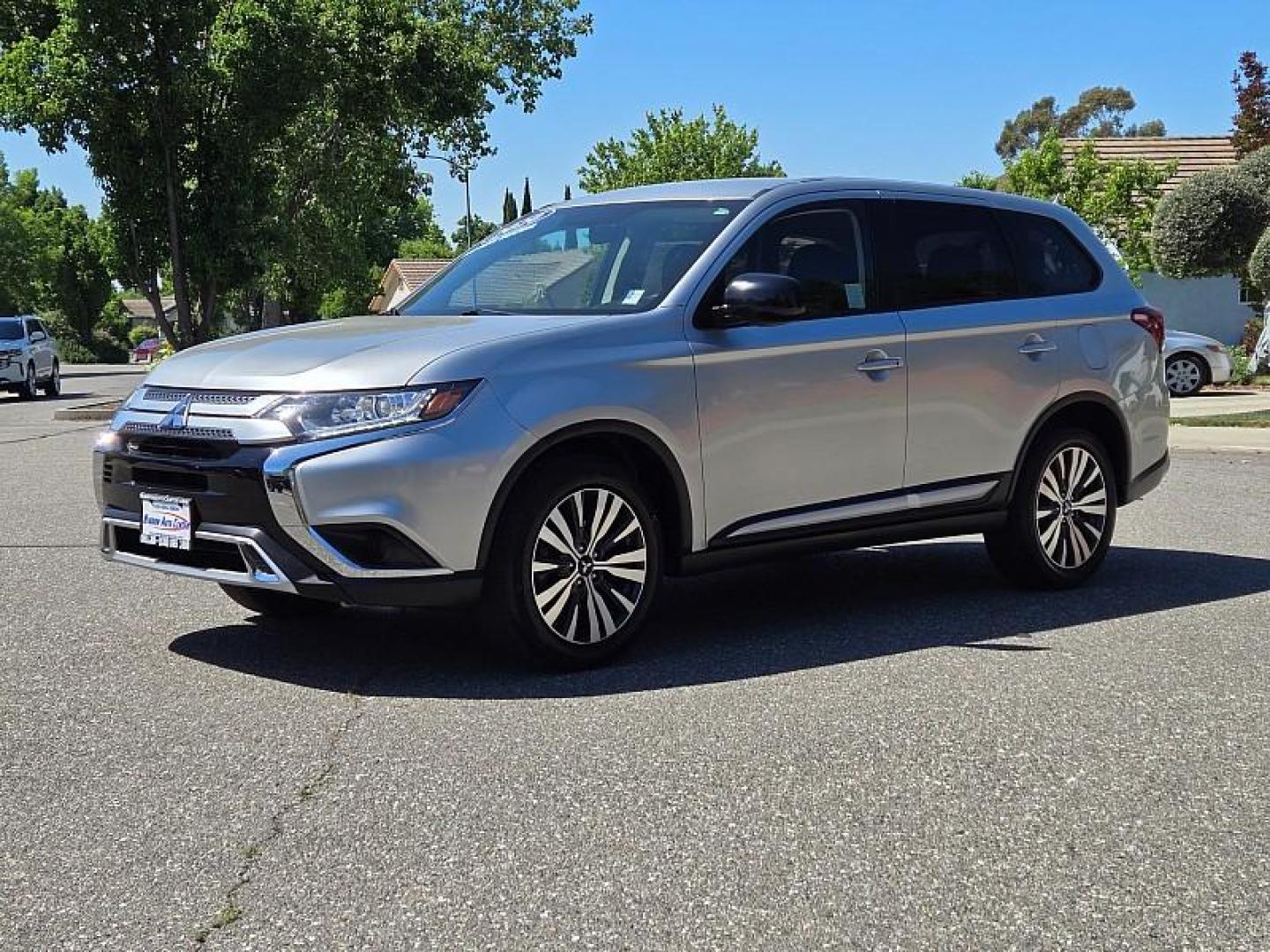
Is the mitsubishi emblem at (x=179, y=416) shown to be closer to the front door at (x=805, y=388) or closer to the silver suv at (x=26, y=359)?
the front door at (x=805, y=388)

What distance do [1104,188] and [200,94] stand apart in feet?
65.7

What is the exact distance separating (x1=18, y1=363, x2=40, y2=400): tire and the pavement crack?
2884cm

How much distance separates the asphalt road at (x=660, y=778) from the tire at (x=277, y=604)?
0.13m

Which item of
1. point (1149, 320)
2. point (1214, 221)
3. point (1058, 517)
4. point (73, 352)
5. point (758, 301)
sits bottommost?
point (73, 352)

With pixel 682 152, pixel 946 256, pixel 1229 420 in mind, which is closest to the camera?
pixel 946 256

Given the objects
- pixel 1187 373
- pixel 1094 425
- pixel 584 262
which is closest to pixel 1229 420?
pixel 1187 373

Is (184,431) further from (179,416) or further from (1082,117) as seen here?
(1082,117)

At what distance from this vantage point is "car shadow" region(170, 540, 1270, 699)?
6059mm

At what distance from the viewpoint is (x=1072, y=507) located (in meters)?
7.85

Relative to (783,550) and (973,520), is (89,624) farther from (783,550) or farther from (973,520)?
(973,520)

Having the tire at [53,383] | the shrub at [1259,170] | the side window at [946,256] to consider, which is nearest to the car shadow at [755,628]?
the side window at [946,256]

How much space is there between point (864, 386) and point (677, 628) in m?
1.36

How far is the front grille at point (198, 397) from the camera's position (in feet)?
18.9

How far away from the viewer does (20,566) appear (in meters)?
8.78
